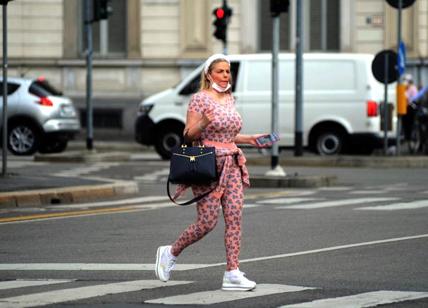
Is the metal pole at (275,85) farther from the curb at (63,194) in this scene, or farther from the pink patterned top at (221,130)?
the pink patterned top at (221,130)

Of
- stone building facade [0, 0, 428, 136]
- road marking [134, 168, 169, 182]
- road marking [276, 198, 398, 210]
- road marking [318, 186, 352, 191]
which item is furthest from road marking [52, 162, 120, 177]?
stone building facade [0, 0, 428, 136]

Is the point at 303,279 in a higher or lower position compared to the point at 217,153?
lower

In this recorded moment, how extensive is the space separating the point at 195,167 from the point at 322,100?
19.6 meters

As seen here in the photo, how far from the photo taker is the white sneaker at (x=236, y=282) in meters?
10.3

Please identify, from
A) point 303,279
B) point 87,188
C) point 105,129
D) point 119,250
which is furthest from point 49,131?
point 303,279

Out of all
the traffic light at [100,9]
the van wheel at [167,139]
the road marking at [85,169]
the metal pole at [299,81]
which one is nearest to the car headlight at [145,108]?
the van wheel at [167,139]

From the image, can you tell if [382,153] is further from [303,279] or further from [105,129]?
[303,279]

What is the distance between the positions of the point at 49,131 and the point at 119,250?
59.6 feet

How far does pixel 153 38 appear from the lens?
131 ft

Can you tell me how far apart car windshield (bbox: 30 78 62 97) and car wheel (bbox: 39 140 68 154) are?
98cm

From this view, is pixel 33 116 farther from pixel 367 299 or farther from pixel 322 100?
pixel 367 299

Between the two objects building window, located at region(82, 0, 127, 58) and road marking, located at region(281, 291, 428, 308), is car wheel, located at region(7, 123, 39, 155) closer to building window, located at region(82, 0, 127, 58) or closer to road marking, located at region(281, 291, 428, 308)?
building window, located at region(82, 0, 127, 58)

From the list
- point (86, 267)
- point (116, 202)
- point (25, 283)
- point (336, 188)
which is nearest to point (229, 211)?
point (25, 283)

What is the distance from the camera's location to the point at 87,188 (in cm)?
1988
